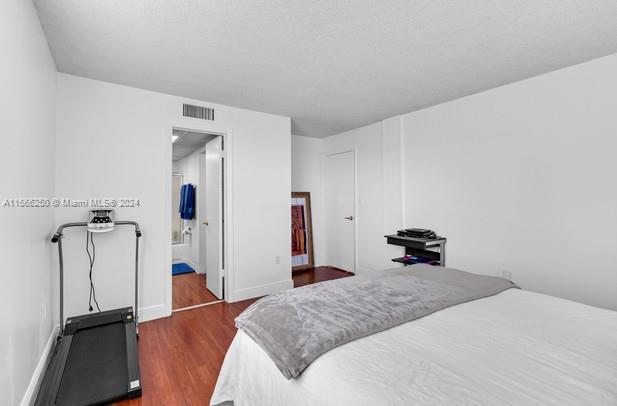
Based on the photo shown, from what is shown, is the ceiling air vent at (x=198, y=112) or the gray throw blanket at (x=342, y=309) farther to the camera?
the ceiling air vent at (x=198, y=112)

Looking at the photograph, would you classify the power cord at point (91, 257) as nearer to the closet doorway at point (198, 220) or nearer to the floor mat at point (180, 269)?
the closet doorway at point (198, 220)

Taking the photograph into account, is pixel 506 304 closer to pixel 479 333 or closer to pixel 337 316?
pixel 479 333

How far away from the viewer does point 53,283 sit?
2.68 metres

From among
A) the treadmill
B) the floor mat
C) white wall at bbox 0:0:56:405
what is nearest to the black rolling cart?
the treadmill

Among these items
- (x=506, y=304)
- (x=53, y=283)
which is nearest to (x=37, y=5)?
(x=53, y=283)

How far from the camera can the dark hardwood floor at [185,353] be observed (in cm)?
199

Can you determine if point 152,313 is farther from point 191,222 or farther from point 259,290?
point 191,222

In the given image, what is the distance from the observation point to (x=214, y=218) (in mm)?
4137

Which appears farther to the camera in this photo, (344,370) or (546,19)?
(546,19)

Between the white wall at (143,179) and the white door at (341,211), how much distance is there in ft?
5.52

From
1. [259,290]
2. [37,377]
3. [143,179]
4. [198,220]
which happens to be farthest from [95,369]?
[198,220]

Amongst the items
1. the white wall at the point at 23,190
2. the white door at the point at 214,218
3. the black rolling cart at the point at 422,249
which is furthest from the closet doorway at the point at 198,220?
the black rolling cart at the point at 422,249

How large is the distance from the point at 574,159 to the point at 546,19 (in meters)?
1.37

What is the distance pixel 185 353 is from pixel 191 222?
4005mm
